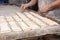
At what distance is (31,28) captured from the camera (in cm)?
77

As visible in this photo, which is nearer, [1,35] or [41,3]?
[1,35]

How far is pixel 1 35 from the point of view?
0.70m

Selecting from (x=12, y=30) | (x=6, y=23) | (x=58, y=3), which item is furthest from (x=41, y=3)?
(x=12, y=30)

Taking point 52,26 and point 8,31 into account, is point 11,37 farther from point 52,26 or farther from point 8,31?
point 52,26

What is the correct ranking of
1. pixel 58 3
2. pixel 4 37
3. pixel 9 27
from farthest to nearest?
1. pixel 58 3
2. pixel 9 27
3. pixel 4 37

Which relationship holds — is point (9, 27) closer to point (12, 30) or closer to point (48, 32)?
point (12, 30)

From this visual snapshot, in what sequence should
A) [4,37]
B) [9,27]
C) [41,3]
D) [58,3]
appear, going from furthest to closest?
1. [41,3]
2. [58,3]
3. [9,27]
4. [4,37]

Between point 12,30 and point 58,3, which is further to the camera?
point 58,3

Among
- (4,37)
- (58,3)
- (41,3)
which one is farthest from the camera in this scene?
(41,3)

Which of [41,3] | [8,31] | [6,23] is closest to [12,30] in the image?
[8,31]

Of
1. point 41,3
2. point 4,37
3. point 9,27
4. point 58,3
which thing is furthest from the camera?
point 41,3

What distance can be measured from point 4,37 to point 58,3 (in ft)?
1.98

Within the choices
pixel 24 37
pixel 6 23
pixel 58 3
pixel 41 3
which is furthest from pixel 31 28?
pixel 41 3

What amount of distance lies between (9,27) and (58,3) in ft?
1.67
